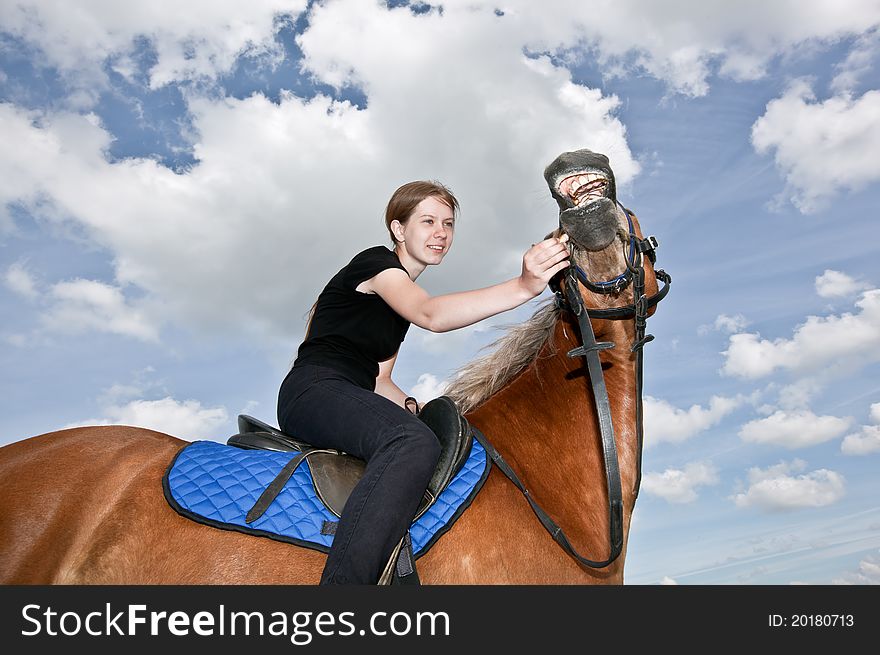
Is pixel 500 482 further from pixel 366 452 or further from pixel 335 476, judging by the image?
pixel 335 476

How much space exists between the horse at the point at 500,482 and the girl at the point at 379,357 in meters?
0.32

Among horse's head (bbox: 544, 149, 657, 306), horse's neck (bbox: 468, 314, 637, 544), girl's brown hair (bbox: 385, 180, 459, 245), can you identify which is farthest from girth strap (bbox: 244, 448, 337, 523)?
horse's head (bbox: 544, 149, 657, 306)

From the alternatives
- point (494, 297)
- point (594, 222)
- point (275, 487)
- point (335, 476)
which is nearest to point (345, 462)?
point (335, 476)

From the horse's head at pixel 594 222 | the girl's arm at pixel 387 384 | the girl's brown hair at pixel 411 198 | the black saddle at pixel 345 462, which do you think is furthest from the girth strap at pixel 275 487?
the horse's head at pixel 594 222

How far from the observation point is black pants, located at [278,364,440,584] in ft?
9.68

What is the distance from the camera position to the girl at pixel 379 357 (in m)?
3.00

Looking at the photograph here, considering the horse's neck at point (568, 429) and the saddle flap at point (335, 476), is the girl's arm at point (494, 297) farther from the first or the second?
the saddle flap at point (335, 476)

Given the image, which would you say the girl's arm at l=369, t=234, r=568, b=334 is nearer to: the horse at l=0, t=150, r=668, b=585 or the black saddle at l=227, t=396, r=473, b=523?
the horse at l=0, t=150, r=668, b=585

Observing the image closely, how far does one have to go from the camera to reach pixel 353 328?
374 cm

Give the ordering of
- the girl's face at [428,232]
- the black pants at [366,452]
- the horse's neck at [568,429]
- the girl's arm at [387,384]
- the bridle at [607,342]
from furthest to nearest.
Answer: the girl's arm at [387,384]
the girl's face at [428,232]
the horse's neck at [568,429]
the bridle at [607,342]
the black pants at [366,452]

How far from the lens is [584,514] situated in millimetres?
3590

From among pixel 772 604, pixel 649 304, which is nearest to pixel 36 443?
pixel 649 304

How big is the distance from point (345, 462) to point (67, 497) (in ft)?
5.52

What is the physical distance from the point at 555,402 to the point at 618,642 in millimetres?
1403
